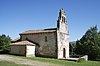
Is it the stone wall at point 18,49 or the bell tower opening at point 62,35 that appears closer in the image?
the stone wall at point 18,49

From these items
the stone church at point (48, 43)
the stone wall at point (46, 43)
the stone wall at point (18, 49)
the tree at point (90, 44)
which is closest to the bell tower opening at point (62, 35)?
the stone church at point (48, 43)

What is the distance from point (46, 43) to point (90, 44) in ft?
75.8

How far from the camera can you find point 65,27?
45.7 metres

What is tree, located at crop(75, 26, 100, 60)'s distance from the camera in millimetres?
59406

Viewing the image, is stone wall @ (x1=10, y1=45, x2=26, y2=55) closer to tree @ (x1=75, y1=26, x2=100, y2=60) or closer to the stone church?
the stone church

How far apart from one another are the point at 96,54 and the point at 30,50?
25.8 meters

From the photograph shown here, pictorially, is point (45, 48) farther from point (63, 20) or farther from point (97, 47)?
point (97, 47)

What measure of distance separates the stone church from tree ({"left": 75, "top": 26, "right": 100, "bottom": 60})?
16.4 meters

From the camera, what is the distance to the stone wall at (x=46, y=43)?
42.4 m

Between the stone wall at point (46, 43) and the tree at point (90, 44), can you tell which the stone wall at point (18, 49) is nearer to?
the stone wall at point (46, 43)

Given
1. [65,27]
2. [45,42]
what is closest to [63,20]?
[65,27]

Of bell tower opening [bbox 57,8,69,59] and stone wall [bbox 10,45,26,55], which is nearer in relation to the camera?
stone wall [bbox 10,45,26,55]

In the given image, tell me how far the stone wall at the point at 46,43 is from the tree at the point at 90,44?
21.1 metres

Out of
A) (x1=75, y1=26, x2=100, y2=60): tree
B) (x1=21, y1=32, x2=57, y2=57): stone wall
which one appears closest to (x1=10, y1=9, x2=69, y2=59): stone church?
(x1=21, y1=32, x2=57, y2=57): stone wall
